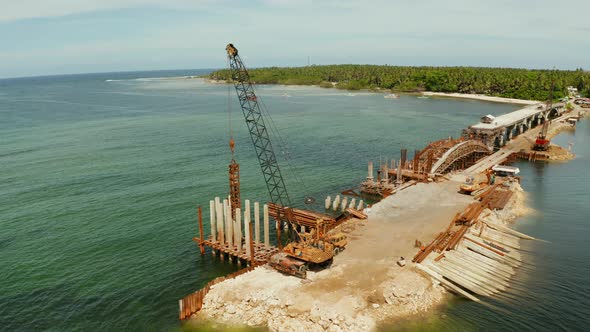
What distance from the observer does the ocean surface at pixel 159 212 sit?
3158cm

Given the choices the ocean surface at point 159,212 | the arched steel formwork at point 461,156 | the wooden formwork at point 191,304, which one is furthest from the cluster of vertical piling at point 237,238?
the arched steel formwork at point 461,156

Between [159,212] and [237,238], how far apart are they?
17.1 metres

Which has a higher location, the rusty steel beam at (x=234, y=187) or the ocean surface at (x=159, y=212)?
the rusty steel beam at (x=234, y=187)

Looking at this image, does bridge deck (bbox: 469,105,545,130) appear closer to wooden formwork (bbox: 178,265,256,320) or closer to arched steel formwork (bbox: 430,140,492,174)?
arched steel formwork (bbox: 430,140,492,174)

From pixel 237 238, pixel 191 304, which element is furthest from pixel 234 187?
pixel 191 304

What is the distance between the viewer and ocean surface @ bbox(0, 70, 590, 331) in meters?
31.6

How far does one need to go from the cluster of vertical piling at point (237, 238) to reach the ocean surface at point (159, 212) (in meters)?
1.54

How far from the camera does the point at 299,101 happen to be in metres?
182

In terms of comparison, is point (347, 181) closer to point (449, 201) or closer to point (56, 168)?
point (449, 201)

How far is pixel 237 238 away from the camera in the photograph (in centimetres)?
3872

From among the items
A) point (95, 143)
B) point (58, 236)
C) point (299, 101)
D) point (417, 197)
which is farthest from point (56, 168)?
point (299, 101)

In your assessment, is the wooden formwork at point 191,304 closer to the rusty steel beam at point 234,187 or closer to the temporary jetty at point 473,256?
the rusty steel beam at point 234,187

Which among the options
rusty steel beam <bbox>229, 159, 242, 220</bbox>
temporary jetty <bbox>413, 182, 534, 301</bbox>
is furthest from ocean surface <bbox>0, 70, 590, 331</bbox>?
rusty steel beam <bbox>229, 159, 242, 220</bbox>

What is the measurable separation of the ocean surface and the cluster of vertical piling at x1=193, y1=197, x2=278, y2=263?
154cm
